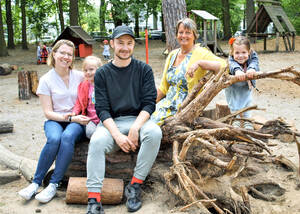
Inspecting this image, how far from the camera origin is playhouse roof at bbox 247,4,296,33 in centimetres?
1494

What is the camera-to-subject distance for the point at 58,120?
338cm

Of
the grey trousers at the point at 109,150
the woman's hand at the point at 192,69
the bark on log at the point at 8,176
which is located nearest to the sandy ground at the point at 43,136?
the bark on log at the point at 8,176

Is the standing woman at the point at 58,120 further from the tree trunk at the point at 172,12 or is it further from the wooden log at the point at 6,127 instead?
the tree trunk at the point at 172,12

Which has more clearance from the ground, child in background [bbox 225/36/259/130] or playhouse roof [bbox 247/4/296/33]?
playhouse roof [bbox 247/4/296/33]

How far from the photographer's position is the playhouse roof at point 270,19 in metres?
14.9

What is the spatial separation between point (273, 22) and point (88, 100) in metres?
13.5

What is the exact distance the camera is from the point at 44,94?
343 cm

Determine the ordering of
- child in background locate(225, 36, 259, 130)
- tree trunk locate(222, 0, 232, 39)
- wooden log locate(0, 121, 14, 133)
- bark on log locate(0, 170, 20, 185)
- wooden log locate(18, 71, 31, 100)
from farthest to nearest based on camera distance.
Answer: tree trunk locate(222, 0, 232, 39) < wooden log locate(18, 71, 31, 100) < wooden log locate(0, 121, 14, 133) < child in background locate(225, 36, 259, 130) < bark on log locate(0, 170, 20, 185)

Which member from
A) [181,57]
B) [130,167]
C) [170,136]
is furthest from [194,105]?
[130,167]

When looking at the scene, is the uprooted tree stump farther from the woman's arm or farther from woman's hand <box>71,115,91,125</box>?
woman's hand <box>71,115,91,125</box>

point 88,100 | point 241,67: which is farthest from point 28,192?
point 241,67

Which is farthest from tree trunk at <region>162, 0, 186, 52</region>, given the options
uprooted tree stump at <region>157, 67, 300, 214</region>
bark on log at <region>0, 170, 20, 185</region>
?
bark on log at <region>0, 170, 20, 185</region>

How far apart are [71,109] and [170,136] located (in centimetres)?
110

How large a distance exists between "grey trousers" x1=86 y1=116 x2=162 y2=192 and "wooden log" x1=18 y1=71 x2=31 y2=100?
5.82 metres
